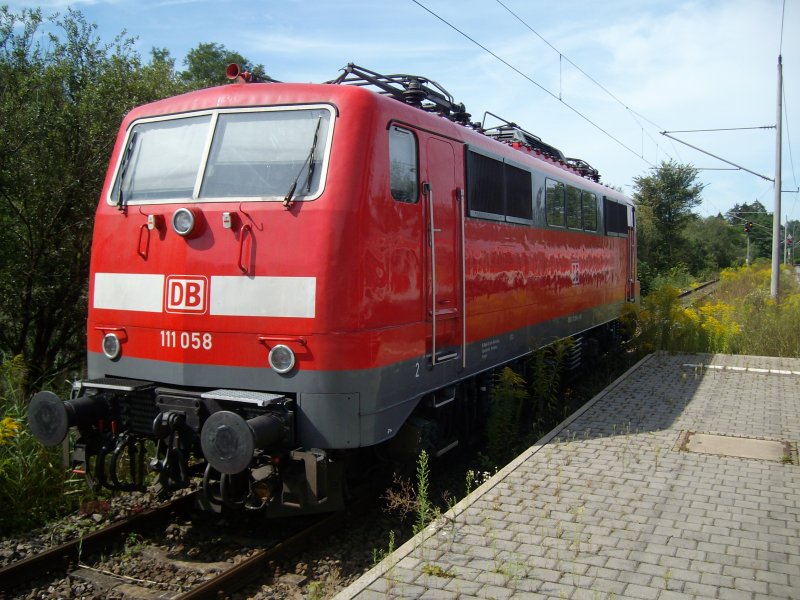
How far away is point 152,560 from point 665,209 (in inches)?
1507

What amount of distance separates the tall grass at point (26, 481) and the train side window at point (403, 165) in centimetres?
403

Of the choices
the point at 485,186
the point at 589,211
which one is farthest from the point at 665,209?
the point at 485,186

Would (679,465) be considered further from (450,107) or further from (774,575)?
(450,107)

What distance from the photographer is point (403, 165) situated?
563cm

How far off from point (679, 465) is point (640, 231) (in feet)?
110

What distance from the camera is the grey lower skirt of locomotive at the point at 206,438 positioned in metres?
4.60

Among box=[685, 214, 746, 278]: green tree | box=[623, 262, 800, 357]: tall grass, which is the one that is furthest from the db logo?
box=[685, 214, 746, 278]: green tree

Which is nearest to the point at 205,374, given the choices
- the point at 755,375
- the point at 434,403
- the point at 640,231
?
the point at 434,403

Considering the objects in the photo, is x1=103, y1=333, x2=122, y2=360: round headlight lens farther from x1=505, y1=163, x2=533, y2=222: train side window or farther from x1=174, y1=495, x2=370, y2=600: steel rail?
x1=505, y1=163, x2=533, y2=222: train side window

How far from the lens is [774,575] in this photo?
423 centimetres

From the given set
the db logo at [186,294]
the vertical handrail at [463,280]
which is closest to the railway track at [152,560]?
the db logo at [186,294]

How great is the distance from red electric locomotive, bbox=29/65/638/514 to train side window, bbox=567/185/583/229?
13.2ft

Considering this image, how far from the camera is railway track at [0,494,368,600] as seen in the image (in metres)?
4.68

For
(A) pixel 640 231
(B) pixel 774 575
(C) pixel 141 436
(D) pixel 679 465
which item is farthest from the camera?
(A) pixel 640 231
